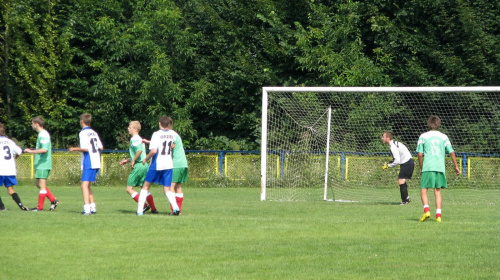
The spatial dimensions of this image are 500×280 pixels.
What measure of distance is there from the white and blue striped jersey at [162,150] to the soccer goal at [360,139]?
857 centimetres

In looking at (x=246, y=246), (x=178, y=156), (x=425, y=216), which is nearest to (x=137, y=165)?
(x=178, y=156)

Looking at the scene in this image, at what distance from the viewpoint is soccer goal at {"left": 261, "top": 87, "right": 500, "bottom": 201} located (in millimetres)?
20844

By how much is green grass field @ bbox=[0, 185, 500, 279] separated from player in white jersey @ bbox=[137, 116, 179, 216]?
1.68 ft

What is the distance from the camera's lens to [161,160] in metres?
11.7

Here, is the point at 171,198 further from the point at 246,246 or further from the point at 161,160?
the point at 246,246

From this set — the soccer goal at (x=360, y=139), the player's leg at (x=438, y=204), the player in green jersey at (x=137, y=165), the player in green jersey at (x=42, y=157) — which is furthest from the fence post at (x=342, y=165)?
the player in green jersey at (x=42, y=157)

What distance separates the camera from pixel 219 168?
26.5 metres

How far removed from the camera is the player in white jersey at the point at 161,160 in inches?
458

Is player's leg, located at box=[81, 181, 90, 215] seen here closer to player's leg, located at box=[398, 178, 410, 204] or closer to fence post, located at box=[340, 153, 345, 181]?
player's leg, located at box=[398, 178, 410, 204]

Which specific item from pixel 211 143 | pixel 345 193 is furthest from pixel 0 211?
pixel 211 143

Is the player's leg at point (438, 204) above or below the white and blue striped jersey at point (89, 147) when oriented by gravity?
below

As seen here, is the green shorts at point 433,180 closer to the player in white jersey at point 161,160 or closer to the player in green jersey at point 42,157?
the player in white jersey at point 161,160

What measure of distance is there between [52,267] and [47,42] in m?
28.3

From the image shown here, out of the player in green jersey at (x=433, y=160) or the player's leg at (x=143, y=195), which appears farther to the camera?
the player's leg at (x=143, y=195)
